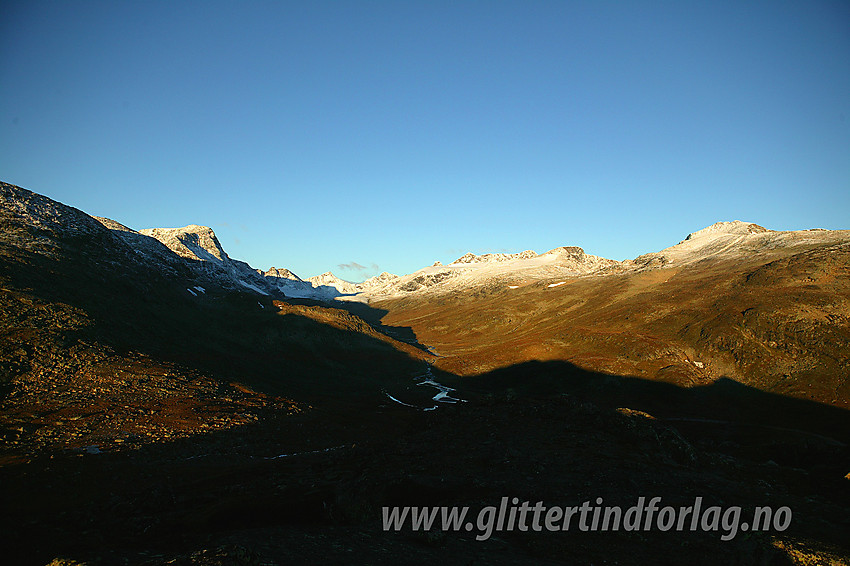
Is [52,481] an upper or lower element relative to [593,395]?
upper

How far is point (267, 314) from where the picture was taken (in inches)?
4791

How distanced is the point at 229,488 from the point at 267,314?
10180 centimetres

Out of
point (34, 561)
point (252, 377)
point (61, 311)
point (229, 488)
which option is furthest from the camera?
point (252, 377)

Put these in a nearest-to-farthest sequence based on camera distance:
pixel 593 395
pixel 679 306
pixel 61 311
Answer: pixel 61 311 → pixel 593 395 → pixel 679 306

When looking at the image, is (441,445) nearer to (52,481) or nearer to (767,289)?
(52,481)

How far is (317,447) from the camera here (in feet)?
144

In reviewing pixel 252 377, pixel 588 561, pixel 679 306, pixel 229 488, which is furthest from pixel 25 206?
pixel 679 306

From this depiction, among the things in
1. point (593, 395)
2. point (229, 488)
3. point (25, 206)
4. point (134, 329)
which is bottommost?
point (593, 395)

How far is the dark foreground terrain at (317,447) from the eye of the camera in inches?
651

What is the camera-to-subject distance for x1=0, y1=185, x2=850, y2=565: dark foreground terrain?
16547 mm

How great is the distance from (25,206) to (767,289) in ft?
575

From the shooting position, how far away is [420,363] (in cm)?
12450

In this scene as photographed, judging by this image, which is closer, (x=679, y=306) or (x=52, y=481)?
(x=52, y=481)

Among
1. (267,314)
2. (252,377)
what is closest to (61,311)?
(252,377)
